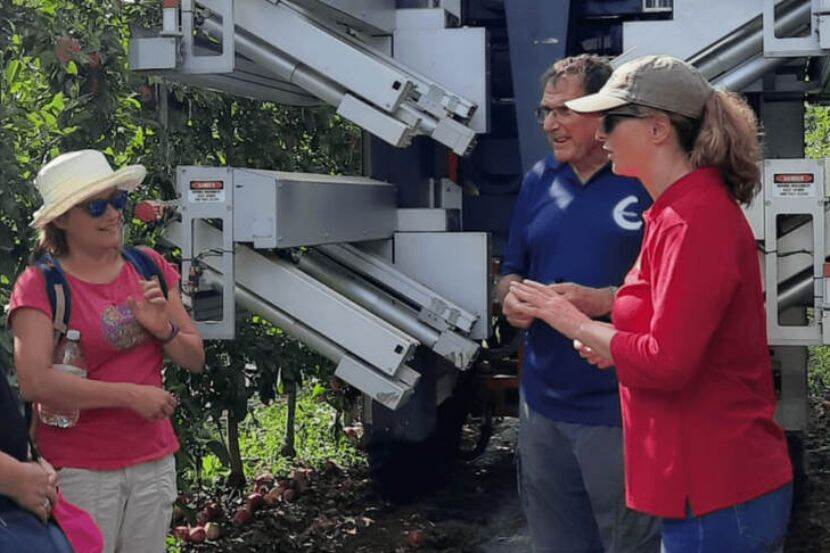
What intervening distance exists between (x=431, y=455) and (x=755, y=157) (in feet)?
13.2

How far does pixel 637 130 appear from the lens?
118 inches

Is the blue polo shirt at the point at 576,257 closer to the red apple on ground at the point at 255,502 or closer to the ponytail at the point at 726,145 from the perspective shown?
the ponytail at the point at 726,145

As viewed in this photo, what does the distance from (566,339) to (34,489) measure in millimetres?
1671

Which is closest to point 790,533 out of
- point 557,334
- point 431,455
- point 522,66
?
point 431,455

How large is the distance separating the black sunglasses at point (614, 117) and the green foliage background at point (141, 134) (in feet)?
6.25

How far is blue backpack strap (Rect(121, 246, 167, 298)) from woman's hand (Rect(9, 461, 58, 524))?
43.1 inches

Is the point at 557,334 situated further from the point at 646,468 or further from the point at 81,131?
the point at 81,131

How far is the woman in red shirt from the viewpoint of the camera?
282 cm

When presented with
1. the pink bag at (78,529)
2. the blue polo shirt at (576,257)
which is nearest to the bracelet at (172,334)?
the pink bag at (78,529)

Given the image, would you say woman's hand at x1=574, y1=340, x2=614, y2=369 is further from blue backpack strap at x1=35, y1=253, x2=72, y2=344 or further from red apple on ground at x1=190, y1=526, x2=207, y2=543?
red apple on ground at x1=190, y1=526, x2=207, y2=543

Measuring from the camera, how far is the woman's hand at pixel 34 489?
2.78 metres

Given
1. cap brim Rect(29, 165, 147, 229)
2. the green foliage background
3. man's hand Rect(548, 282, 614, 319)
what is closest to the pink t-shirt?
cap brim Rect(29, 165, 147, 229)

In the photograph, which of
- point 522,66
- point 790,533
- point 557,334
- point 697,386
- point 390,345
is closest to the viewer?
point 697,386

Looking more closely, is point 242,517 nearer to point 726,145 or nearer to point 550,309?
point 550,309
